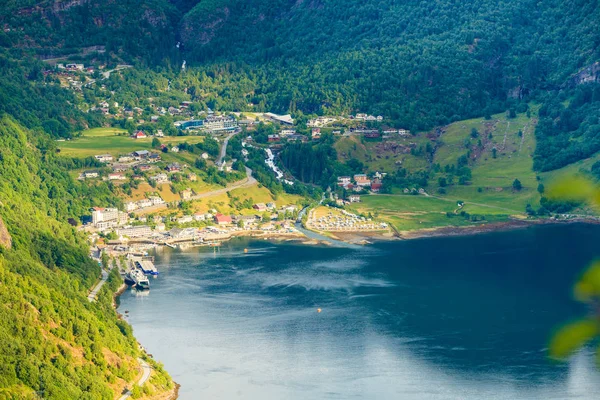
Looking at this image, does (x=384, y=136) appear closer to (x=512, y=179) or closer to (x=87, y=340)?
(x=512, y=179)

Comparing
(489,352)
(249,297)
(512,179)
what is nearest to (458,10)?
(512,179)

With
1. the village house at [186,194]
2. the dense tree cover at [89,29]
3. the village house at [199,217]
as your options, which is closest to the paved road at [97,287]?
the village house at [199,217]

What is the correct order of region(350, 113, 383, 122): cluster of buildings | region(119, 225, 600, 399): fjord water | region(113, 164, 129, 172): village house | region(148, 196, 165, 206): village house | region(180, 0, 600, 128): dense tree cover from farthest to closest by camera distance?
region(180, 0, 600, 128): dense tree cover < region(350, 113, 383, 122): cluster of buildings < region(113, 164, 129, 172): village house < region(148, 196, 165, 206): village house < region(119, 225, 600, 399): fjord water

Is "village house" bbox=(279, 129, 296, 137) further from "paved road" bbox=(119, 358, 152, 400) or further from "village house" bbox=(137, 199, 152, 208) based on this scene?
"paved road" bbox=(119, 358, 152, 400)

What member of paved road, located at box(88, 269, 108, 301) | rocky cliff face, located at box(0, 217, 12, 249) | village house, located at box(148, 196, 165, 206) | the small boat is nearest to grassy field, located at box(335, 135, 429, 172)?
village house, located at box(148, 196, 165, 206)

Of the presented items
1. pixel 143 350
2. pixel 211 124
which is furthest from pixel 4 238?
pixel 211 124

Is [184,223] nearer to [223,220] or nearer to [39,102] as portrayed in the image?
[223,220]

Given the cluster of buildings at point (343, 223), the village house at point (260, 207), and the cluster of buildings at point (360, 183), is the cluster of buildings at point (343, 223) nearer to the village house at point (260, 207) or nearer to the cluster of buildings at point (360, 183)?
the village house at point (260, 207)
